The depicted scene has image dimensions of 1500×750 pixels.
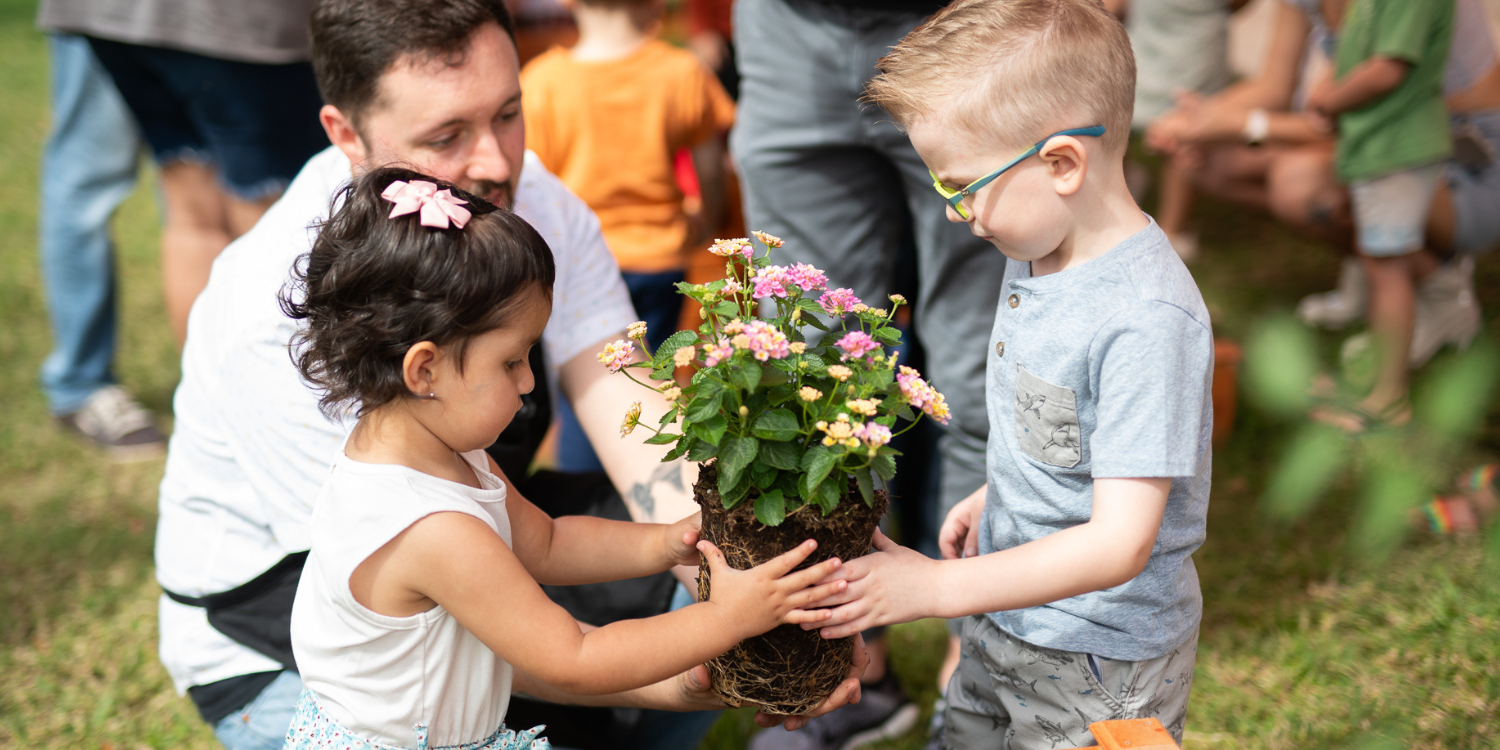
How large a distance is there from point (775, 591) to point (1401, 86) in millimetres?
3121

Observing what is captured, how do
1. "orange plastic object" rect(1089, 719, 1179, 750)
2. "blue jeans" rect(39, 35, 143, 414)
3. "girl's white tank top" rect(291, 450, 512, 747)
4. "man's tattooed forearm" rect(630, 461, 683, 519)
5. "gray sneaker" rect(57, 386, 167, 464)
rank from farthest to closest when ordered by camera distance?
"gray sneaker" rect(57, 386, 167, 464)
"blue jeans" rect(39, 35, 143, 414)
"man's tattooed forearm" rect(630, 461, 683, 519)
"girl's white tank top" rect(291, 450, 512, 747)
"orange plastic object" rect(1089, 719, 1179, 750)

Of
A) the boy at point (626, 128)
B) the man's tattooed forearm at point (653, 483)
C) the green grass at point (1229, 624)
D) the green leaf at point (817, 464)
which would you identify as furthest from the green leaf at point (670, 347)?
the boy at point (626, 128)

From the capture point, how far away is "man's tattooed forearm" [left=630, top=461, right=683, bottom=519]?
1986 millimetres

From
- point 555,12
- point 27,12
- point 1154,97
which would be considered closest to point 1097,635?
point 1154,97

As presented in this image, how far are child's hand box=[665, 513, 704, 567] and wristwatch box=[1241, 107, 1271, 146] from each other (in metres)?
3.25

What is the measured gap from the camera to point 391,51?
1.83 m

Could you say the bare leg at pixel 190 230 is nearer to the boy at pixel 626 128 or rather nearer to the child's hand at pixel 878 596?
the boy at pixel 626 128

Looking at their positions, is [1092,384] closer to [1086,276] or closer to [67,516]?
[1086,276]

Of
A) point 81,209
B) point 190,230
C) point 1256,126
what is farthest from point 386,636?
point 1256,126

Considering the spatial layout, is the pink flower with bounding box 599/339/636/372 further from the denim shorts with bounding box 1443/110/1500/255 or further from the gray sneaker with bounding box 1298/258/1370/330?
the gray sneaker with bounding box 1298/258/1370/330

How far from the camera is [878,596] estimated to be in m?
1.42

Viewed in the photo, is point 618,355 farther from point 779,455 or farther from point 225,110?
point 225,110

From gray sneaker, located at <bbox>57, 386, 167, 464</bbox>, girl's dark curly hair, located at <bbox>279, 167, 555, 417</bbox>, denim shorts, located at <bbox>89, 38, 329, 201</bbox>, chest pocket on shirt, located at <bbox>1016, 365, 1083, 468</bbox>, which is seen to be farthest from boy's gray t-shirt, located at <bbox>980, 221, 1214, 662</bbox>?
gray sneaker, located at <bbox>57, 386, 167, 464</bbox>

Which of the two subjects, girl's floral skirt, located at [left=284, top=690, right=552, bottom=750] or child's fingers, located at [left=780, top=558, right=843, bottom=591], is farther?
girl's floral skirt, located at [left=284, top=690, right=552, bottom=750]
